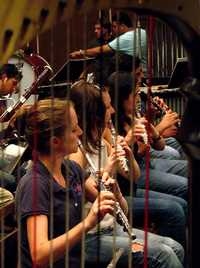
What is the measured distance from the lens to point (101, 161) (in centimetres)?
199

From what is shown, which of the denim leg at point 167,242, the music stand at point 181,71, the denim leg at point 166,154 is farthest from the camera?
the denim leg at point 166,154

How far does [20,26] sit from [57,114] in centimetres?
74

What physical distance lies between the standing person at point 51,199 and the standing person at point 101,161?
12 centimetres

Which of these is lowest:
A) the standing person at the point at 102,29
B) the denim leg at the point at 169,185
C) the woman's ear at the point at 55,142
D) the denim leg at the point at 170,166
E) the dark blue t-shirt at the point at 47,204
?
the denim leg at the point at 169,185

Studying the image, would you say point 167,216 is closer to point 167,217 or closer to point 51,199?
point 167,217

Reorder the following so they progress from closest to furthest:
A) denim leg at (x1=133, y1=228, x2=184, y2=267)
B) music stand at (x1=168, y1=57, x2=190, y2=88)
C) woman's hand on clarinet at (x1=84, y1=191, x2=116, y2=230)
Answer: music stand at (x1=168, y1=57, x2=190, y2=88)
woman's hand on clarinet at (x1=84, y1=191, x2=116, y2=230)
denim leg at (x1=133, y1=228, x2=184, y2=267)

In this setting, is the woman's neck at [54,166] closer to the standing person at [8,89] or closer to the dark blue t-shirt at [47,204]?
the dark blue t-shirt at [47,204]

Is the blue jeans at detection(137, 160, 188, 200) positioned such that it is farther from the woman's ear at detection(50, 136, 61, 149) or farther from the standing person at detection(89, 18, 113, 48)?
the woman's ear at detection(50, 136, 61, 149)

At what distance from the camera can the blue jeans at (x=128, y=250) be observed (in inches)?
70.5

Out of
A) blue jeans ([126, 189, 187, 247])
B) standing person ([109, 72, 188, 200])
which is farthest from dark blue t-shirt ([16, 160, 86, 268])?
blue jeans ([126, 189, 187, 247])

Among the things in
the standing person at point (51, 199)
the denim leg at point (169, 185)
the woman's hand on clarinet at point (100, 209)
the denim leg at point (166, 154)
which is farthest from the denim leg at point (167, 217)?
the woman's hand on clarinet at point (100, 209)

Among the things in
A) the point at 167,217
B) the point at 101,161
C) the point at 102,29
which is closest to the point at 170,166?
the point at 167,217

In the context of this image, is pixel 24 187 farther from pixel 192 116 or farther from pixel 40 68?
pixel 40 68

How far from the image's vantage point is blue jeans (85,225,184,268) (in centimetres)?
179
